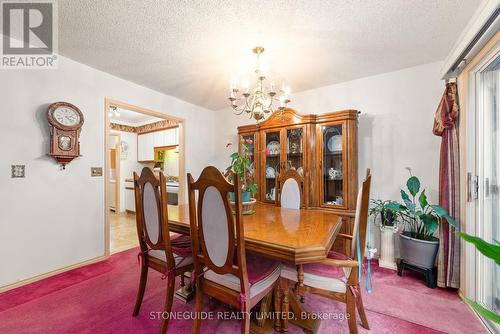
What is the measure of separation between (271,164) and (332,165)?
0.88 metres

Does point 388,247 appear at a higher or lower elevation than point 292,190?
lower

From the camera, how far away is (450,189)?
2.01 metres

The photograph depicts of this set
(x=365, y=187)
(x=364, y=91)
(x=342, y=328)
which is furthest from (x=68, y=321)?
(x=364, y=91)

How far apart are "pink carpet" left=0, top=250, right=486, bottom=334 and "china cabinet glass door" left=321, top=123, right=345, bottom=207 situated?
95 centimetres

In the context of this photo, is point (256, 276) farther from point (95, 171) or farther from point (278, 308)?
point (95, 171)

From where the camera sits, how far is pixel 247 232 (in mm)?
1395

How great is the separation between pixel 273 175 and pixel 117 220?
3654 millimetres

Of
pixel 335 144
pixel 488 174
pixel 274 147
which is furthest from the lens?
pixel 274 147

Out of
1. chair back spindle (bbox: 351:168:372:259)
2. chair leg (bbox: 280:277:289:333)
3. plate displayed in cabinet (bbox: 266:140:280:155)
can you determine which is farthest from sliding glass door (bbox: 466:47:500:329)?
plate displayed in cabinet (bbox: 266:140:280:155)

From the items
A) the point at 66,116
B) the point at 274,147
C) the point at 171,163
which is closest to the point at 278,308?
the point at 274,147

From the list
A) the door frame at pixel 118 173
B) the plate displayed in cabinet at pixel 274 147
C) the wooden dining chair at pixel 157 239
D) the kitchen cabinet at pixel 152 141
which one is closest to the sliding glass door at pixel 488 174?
the plate displayed in cabinet at pixel 274 147

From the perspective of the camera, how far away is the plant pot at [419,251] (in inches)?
82.0

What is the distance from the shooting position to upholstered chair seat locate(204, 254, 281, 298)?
1262 millimetres

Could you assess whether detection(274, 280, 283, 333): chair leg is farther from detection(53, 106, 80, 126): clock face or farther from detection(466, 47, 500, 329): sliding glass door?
detection(53, 106, 80, 126): clock face
